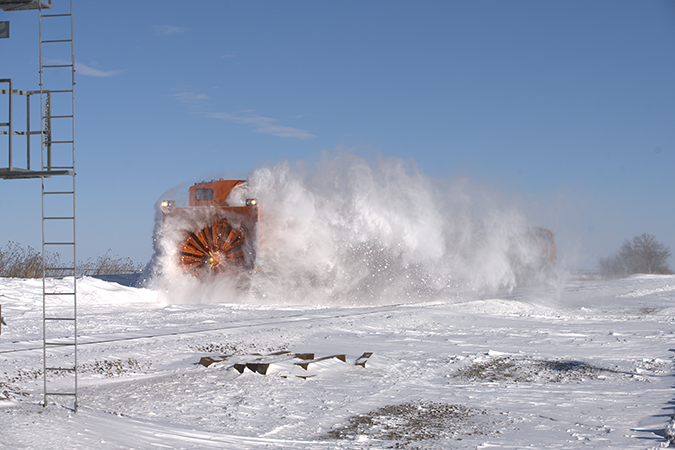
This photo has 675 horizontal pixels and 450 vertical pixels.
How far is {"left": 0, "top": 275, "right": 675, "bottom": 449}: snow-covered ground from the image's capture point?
524cm

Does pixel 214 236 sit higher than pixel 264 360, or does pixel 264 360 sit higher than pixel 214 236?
pixel 214 236

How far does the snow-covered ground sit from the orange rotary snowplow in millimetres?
4753

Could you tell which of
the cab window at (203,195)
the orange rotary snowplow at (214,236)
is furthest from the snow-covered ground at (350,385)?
the cab window at (203,195)

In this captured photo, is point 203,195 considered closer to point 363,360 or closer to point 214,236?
point 214,236

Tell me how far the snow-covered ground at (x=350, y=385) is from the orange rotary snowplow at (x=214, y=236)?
4.75 meters

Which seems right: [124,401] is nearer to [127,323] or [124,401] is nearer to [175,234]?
[127,323]

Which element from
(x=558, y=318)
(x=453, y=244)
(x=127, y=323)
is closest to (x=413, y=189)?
(x=453, y=244)

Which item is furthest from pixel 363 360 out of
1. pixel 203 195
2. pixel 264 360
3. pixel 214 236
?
pixel 203 195

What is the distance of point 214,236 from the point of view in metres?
18.8

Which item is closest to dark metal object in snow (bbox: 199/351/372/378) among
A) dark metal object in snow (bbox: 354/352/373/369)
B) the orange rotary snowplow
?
dark metal object in snow (bbox: 354/352/373/369)

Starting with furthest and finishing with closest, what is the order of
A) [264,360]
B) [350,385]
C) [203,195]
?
[203,195], [264,360], [350,385]

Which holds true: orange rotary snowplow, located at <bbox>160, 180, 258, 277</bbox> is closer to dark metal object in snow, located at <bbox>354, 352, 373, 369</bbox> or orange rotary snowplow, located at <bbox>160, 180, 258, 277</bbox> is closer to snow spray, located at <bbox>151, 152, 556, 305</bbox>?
snow spray, located at <bbox>151, 152, 556, 305</bbox>

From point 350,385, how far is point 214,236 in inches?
482

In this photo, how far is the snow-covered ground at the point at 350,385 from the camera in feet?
17.2
